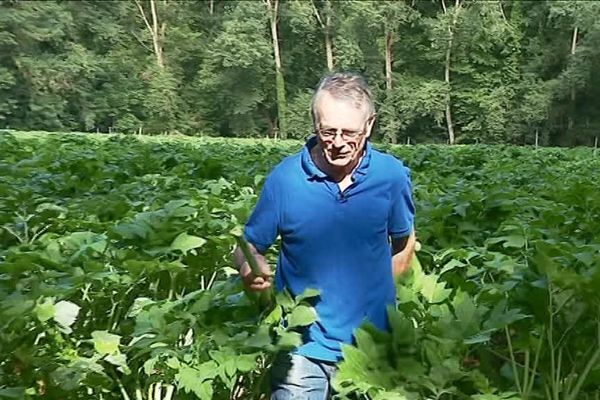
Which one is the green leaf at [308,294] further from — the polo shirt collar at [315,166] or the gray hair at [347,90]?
the gray hair at [347,90]

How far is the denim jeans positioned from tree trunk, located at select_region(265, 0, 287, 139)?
47.5 meters

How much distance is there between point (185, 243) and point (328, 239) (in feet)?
1.85

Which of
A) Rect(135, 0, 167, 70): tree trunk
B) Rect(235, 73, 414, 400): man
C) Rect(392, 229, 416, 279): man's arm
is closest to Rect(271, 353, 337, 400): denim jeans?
Rect(235, 73, 414, 400): man

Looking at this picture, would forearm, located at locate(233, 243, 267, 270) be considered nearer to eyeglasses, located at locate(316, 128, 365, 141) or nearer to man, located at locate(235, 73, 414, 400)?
man, located at locate(235, 73, 414, 400)

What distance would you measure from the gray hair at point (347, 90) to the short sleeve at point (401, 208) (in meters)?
0.25

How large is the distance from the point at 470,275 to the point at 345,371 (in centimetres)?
83

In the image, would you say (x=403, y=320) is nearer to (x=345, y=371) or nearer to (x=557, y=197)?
(x=345, y=371)

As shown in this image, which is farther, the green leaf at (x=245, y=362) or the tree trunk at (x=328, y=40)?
the tree trunk at (x=328, y=40)

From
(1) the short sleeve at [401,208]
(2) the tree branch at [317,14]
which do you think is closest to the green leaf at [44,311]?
(1) the short sleeve at [401,208]

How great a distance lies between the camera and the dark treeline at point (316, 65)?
4706cm

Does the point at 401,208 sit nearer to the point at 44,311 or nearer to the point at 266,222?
the point at 266,222

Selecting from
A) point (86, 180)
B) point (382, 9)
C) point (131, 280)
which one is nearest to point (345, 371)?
point (131, 280)

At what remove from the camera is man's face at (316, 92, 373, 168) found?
220 cm

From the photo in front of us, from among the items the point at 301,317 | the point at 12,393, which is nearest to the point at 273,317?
the point at 301,317
